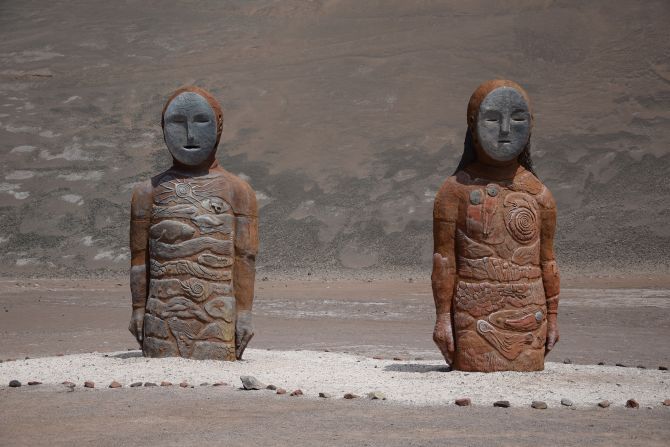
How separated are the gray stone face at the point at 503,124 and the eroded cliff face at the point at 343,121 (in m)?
19.9

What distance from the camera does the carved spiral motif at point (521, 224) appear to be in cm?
1067

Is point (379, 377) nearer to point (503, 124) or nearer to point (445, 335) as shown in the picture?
point (445, 335)

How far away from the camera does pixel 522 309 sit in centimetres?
1063

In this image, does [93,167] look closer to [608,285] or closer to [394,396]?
[608,285]

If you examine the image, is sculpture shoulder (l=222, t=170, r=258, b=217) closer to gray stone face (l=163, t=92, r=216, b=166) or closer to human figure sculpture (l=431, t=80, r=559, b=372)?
gray stone face (l=163, t=92, r=216, b=166)

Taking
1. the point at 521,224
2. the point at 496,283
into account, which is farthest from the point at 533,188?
the point at 496,283

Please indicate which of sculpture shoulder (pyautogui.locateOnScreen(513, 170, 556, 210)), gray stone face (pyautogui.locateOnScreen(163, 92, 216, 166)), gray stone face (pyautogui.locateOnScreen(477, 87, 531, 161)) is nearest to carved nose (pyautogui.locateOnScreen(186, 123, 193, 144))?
gray stone face (pyautogui.locateOnScreen(163, 92, 216, 166))

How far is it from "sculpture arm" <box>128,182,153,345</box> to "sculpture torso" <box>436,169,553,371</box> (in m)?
3.55

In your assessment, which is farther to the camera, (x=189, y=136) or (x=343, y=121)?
(x=343, y=121)

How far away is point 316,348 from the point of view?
15.2m

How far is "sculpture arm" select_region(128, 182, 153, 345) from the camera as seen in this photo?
11.9 meters

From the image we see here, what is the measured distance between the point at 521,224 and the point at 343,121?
3164 cm

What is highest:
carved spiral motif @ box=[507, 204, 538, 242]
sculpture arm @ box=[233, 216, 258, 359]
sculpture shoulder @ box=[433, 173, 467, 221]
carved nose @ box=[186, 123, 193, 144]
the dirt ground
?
carved nose @ box=[186, 123, 193, 144]

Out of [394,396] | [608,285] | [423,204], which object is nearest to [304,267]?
[423,204]
